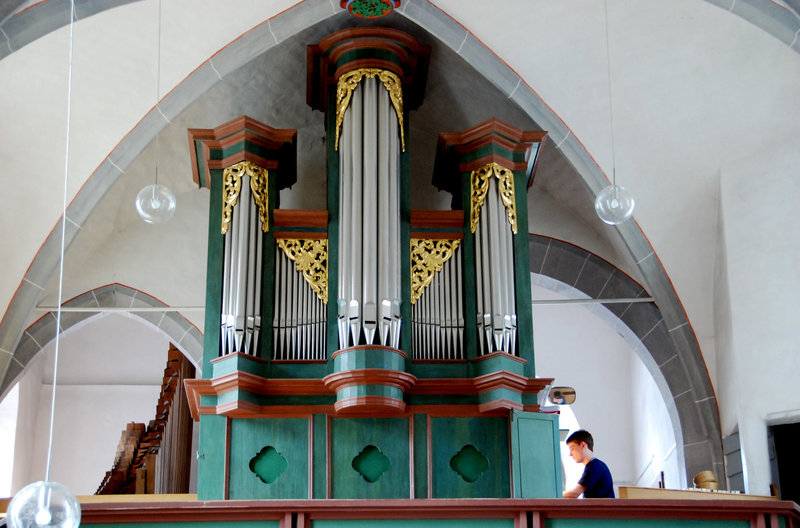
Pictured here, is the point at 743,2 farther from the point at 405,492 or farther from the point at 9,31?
the point at 9,31

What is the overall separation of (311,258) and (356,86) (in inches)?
70.0

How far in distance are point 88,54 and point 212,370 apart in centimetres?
333

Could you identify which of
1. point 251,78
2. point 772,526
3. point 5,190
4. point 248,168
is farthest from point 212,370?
point 772,526

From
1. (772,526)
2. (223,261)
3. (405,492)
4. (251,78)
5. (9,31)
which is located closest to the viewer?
(772,526)

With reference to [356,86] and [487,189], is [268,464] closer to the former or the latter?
[487,189]

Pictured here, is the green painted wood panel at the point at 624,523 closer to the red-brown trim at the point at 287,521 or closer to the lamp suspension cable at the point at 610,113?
the red-brown trim at the point at 287,521

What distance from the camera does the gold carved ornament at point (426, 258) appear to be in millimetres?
10250

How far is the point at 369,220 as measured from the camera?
10.2m

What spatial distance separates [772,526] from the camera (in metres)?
7.02

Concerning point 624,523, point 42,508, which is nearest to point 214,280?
point 624,523

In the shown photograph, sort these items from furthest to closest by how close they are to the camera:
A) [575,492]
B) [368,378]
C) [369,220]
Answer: [369,220] < [368,378] < [575,492]

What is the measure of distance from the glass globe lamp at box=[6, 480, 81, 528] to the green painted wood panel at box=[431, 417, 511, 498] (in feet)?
16.0

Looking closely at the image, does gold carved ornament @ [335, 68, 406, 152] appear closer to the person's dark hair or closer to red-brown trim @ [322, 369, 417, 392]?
red-brown trim @ [322, 369, 417, 392]

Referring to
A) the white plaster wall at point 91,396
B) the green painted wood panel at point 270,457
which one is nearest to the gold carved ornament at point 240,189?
the green painted wood panel at point 270,457
